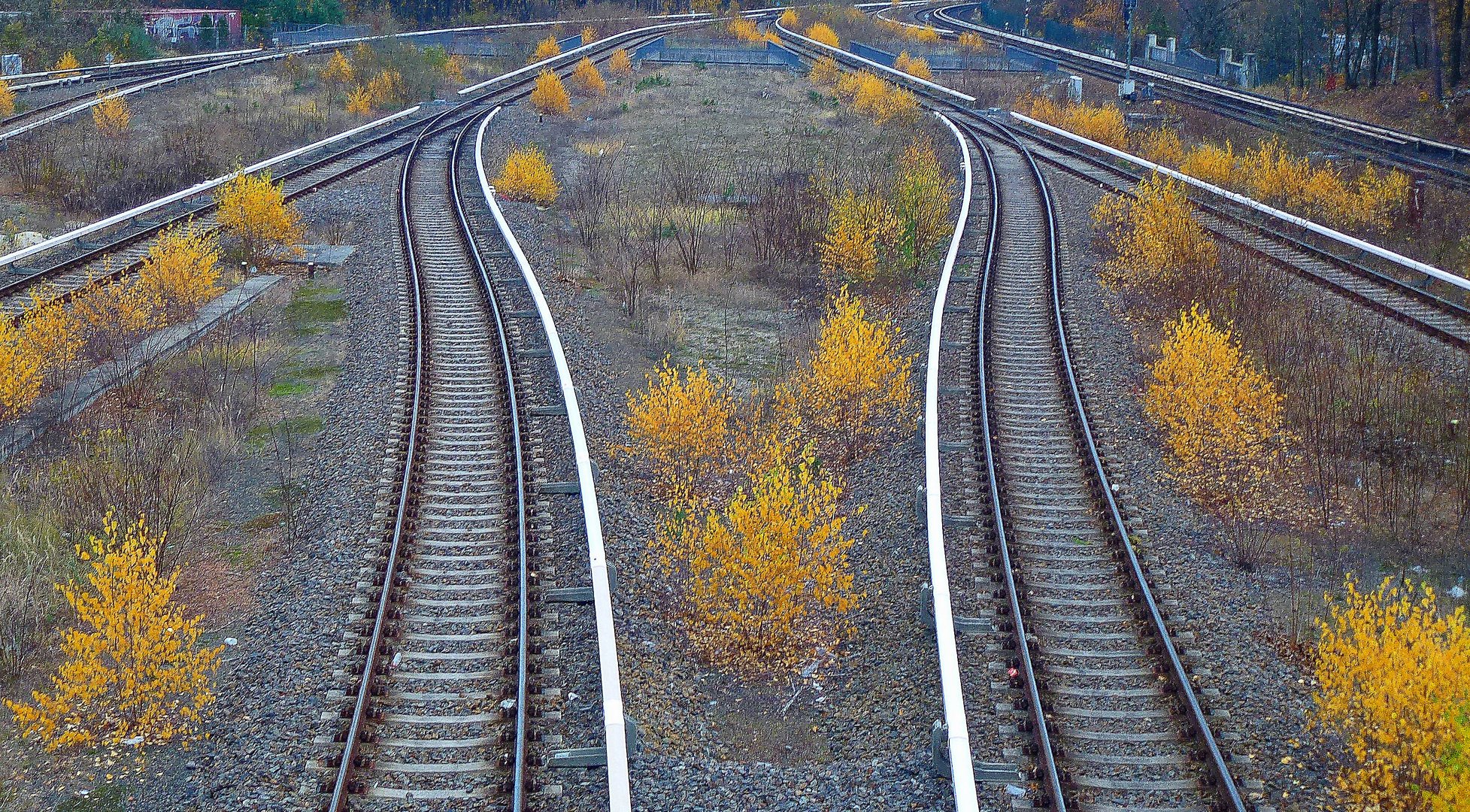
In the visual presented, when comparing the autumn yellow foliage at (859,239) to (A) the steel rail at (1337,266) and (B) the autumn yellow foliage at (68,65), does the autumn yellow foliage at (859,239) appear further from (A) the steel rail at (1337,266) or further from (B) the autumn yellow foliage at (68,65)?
(B) the autumn yellow foliage at (68,65)

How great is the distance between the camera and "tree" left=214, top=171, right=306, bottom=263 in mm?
19078

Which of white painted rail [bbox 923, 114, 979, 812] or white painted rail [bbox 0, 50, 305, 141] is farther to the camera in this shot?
white painted rail [bbox 0, 50, 305, 141]

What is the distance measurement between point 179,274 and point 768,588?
1124 cm

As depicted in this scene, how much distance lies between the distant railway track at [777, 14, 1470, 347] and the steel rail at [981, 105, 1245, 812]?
3861 mm

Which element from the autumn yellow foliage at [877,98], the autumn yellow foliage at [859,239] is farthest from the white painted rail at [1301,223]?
the autumn yellow foliage at [877,98]

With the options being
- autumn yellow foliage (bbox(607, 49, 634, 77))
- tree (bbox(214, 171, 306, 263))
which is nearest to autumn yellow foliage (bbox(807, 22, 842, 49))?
autumn yellow foliage (bbox(607, 49, 634, 77))

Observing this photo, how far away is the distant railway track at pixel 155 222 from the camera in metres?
17.0

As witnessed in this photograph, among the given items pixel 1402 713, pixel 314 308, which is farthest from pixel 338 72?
pixel 1402 713

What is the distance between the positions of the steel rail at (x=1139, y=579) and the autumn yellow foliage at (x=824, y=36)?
1602 inches

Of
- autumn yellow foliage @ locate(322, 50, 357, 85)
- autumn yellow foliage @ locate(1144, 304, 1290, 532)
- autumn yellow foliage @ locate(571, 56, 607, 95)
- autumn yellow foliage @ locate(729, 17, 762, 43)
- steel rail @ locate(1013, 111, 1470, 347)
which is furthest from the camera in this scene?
autumn yellow foliage @ locate(729, 17, 762, 43)

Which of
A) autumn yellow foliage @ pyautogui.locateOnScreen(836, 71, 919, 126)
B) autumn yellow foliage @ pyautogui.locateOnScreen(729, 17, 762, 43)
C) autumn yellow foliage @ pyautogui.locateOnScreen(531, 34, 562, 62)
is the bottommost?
autumn yellow foliage @ pyautogui.locateOnScreen(836, 71, 919, 126)

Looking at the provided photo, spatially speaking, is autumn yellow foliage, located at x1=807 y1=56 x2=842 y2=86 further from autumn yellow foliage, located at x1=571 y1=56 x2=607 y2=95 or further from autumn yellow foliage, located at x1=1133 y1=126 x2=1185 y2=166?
autumn yellow foliage, located at x1=1133 y1=126 x2=1185 y2=166

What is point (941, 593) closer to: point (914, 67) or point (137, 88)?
point (137, 88)

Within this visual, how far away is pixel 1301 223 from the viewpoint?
752 inches
